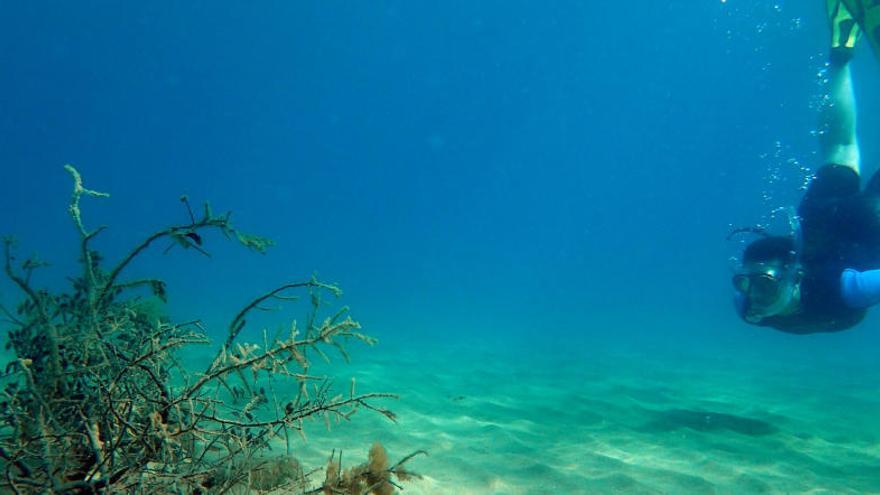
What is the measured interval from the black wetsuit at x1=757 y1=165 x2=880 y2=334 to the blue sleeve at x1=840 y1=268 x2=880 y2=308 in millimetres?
80

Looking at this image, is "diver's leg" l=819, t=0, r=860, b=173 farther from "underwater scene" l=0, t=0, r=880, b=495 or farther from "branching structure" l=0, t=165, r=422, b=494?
"branching structure" l=0, t=165, r=422, b=494

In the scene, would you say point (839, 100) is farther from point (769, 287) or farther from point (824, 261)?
point (769, 287)

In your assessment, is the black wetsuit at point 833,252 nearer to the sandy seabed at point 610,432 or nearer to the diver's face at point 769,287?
the diver's face at point 769,287

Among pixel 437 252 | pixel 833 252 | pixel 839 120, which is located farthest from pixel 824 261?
pixel 437 252

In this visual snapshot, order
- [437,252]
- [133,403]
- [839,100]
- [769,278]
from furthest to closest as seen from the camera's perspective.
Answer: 1. [437,252]
2. [839,100]
3. [769,278]
4. [133,403]

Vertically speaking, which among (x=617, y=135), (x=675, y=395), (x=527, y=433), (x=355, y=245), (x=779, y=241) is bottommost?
(x=527, y=433)

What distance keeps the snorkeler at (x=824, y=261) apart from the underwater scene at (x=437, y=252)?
0.04m

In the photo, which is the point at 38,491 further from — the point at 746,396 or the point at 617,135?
the point at 617,135

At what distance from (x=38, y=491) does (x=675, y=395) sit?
446 inches

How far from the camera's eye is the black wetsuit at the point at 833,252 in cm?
577

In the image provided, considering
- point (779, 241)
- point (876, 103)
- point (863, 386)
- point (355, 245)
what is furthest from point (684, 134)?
point (779, 241)

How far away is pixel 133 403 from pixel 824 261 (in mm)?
7153

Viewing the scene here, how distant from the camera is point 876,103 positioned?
47.9 metres

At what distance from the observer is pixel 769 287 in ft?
18.4
